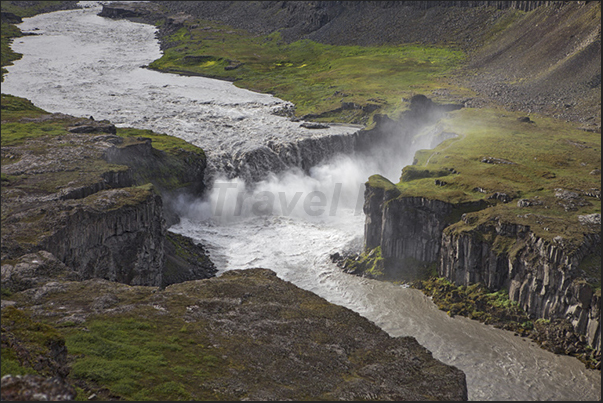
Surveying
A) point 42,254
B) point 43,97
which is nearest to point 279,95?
point 43,97

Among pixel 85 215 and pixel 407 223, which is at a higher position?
pixel 85 215

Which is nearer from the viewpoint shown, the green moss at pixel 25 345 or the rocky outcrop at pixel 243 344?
the green moss at pixel 25 345

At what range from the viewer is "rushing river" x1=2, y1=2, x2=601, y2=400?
2251 inches

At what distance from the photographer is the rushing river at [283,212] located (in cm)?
5719

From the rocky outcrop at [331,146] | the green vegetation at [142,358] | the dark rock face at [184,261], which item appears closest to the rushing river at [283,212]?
the rocky outcrop at [331,146]

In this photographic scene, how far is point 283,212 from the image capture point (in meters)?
98.5

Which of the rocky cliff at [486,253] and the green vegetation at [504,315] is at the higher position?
the rocky cliff at [486,253]

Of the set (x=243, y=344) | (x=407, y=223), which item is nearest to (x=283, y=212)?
(x=407, y=223)

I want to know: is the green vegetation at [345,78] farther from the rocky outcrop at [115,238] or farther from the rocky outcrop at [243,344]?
the rocky outcrop at [243,344]

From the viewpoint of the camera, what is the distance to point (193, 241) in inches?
3334

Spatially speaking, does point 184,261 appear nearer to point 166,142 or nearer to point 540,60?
point 166,142

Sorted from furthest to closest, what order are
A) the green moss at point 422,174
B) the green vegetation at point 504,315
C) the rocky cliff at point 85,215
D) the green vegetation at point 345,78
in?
the green vegetation at point 345,78
the green moss at point 422,174
the green vegetation at point 504,315
the rocky cliff at point 85,215

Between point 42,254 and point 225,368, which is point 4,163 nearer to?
point 42,254

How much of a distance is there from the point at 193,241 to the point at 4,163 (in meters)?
26.6
